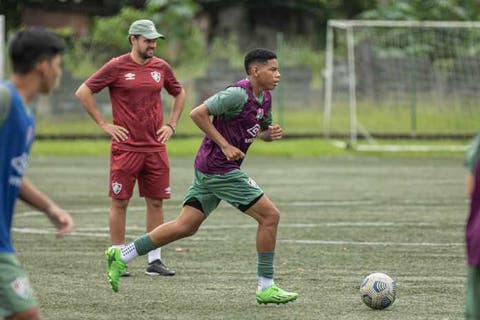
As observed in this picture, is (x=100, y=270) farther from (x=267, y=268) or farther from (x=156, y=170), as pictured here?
(x=267, y=268)

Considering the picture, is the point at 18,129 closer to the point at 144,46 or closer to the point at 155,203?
the point at 144,46

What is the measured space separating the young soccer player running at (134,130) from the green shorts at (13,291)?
15.9ft

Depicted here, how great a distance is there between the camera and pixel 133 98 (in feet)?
35.4

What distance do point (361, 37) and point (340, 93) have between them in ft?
6.09

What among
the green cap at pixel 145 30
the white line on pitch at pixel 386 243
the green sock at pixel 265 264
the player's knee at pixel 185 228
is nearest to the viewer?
the green sock at pixel 265 264

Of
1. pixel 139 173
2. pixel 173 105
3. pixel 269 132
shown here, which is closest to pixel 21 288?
pixel 269 132

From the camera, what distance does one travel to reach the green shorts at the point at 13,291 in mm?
5719

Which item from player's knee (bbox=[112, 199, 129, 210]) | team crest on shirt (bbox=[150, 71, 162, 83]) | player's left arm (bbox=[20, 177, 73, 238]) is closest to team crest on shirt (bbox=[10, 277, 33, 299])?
player's left arm (bbox=[20, 177, 73, 238])

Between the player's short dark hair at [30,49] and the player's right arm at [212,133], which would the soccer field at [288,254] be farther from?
the player's short dark hair at [30,49]

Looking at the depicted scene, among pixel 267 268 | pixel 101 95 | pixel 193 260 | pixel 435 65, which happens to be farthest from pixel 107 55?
pixel 267 268

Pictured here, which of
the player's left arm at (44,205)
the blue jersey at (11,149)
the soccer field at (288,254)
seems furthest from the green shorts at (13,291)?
the soccer field at (288,254)

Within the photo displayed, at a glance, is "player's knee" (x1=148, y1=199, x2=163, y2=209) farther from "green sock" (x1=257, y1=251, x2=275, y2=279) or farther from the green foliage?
the green foliage

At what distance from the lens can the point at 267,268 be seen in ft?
29.7

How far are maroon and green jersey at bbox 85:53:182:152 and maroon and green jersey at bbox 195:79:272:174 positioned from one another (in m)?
1.40
